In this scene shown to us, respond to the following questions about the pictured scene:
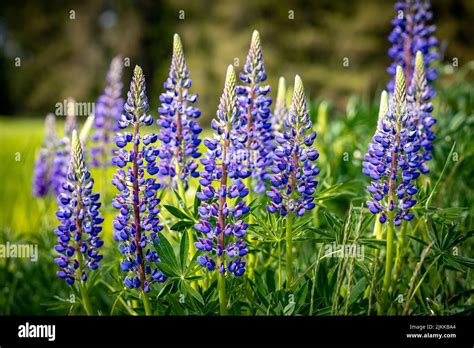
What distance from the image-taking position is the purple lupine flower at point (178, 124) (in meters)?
2.10

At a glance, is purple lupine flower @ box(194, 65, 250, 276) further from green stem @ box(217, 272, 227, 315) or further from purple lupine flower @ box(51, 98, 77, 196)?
purple lupine flower @ box(51, 98, 77, 196)

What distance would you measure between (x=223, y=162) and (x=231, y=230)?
8.7 inches

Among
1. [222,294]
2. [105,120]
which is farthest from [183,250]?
[105,120]

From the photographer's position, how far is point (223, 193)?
188cm

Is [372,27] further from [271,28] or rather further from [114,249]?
[114,249]

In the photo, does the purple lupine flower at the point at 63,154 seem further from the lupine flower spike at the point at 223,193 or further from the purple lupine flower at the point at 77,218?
the lupine flower spike at the point at 223,193

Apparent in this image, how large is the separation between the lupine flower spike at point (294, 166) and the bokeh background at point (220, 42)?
1009 cm

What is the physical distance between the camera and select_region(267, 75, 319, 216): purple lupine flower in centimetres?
195

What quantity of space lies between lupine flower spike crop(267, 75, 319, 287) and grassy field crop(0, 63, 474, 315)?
110mm

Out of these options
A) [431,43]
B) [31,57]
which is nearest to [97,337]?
[431,43]

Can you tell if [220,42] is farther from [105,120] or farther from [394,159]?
[394,159]

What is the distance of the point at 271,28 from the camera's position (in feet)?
43.3

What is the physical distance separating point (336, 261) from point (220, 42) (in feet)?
37.0

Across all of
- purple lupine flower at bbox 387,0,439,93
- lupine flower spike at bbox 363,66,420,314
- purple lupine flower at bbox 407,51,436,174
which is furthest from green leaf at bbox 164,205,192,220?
purple lupine flower at bbox 387,0,439,93
